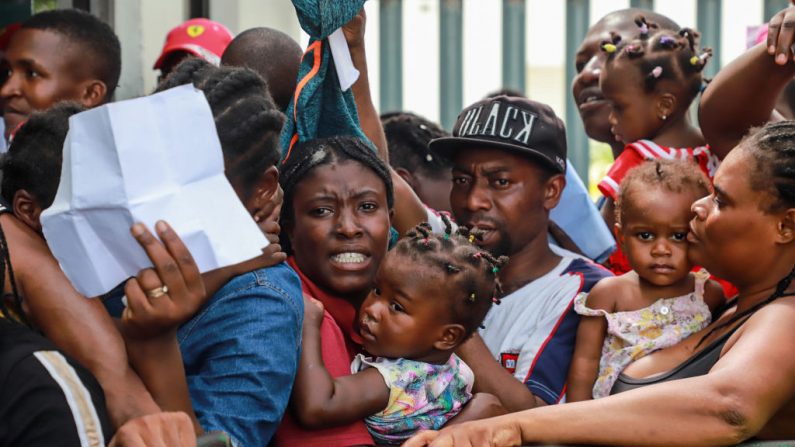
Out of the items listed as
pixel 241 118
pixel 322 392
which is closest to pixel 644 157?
pixel 322 392

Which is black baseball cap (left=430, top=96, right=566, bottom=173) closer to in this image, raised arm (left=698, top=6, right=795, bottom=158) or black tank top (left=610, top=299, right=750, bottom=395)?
raised arm (left=698, top=6, right=795, bottom=158)

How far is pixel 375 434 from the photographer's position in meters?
2.74

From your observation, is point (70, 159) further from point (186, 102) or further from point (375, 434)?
point (375, 434)

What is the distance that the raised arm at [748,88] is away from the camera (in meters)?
2.91

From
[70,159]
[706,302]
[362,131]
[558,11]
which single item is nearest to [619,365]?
[706,302]

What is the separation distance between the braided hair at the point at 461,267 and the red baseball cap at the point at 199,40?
1968 millimetres

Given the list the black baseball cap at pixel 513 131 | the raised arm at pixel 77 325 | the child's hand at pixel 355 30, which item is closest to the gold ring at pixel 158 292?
the raised arm at pixel 77 325

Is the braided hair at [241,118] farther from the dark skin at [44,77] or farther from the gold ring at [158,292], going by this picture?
the dark skin at [44,77]

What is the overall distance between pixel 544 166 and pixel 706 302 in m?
0.77

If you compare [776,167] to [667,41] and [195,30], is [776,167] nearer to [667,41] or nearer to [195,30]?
[667,41]

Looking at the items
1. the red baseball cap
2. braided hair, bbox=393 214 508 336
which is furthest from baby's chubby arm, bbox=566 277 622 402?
the red baseball cap

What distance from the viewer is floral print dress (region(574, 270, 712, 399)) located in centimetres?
306

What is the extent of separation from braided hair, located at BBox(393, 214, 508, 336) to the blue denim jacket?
638 mm

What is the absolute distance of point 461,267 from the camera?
2920 millimetres
